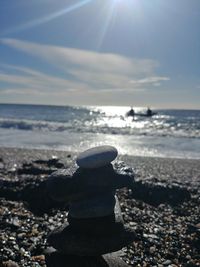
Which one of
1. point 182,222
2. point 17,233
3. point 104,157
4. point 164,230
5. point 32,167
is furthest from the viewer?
point 32,167

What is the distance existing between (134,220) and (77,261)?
3.12 metres

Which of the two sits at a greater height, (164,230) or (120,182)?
(120,182)

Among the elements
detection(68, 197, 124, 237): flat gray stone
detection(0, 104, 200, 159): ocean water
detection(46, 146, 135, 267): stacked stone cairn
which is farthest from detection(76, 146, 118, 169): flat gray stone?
detection(0, 104, 200, 159): ocean water

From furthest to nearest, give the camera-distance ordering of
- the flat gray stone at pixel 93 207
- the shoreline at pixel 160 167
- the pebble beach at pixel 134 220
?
the shoreline at pixel 160 167, the pebble beach at pixel 134 220, the flat gray stone at pixel 93 207

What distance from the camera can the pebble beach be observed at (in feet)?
22.0

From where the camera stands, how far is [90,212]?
544 cm

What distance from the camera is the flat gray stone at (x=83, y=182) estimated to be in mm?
5355

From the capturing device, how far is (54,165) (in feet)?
49.6

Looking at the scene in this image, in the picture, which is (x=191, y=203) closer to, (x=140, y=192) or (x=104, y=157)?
(x=140, y=192)

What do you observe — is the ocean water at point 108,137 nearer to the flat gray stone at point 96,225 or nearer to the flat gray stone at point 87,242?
the flat gray stone at point 96,225

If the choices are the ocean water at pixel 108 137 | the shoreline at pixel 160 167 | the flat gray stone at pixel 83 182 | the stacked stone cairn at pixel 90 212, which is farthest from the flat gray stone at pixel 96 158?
the ocean water at pixel 108 137

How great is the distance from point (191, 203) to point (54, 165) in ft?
21.7

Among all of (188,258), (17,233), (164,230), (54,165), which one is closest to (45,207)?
(17,233)

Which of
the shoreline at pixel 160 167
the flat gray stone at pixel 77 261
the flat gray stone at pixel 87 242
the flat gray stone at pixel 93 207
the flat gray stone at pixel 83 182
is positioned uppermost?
the flat gray stone at pixel 83 182
